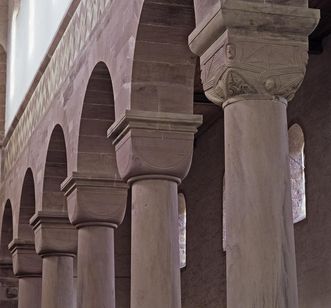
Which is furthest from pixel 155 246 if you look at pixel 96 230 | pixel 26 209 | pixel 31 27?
pixel 31 27

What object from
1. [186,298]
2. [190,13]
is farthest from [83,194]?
[186,298]

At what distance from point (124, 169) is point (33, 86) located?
25.5ft

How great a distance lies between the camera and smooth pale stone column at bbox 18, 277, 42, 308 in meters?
16.1

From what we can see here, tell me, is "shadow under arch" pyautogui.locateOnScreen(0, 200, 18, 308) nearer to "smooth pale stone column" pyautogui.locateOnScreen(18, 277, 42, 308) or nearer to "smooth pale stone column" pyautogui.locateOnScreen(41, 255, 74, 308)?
"smooth pale stone column" pyautogui.locateOnScreen(18, 277, 42, 308)

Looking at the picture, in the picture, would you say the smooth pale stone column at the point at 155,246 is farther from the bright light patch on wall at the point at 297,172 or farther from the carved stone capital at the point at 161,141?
the bright light patch on wall at the point at 297,172

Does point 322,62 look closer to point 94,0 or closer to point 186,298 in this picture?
point 94,0

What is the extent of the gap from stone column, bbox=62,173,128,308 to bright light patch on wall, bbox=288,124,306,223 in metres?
4.09

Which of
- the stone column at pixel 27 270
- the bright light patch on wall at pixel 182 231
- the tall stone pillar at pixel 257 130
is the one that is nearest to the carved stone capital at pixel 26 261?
the stone column at pixel 27 270

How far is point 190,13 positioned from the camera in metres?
9.34

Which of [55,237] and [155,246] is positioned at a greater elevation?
[55,237]

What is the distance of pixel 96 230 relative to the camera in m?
11.7

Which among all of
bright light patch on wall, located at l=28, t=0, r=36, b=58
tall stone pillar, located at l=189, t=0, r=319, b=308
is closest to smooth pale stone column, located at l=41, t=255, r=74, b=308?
bright light patch on wall, located at l=28, t=0, r=36, b=58

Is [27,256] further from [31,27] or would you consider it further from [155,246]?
[155,246]

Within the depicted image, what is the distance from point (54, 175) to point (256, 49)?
8397 mm
